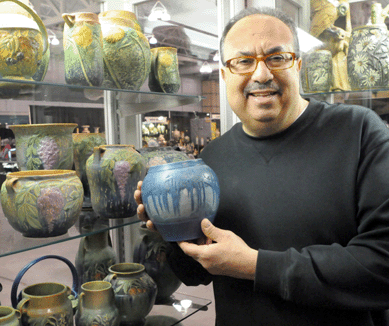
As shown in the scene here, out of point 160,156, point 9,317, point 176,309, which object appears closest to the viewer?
point 9,317

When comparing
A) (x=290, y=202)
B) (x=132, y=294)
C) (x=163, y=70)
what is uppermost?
(x=163, y=70)

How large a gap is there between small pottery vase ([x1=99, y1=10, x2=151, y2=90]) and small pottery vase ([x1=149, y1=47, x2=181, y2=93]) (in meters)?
0.14

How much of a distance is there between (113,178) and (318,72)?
3.57 feet

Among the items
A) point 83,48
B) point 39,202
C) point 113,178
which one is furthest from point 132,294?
point 83,48

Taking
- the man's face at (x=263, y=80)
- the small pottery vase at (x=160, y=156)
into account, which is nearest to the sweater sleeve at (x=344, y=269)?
the man's face at (x=263, y=80)

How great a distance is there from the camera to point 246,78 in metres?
1.10

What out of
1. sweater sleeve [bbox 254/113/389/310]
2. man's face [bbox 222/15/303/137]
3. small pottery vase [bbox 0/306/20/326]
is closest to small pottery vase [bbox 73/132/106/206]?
small pottery vase [bbox 0/306/20/326]

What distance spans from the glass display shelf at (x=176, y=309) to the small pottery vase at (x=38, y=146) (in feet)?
2.33

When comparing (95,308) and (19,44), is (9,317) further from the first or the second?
(19,44)

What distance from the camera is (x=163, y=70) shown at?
5.16 feet

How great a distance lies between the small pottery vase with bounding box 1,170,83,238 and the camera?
3.47ft

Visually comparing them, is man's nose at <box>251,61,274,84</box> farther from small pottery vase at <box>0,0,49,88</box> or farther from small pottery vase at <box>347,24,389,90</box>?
small pottery vase at <box>347,24,389,90</box>

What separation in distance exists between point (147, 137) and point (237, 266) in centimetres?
115

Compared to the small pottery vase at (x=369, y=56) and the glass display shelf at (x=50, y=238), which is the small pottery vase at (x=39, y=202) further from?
the small pottery vase at (x=369, y=56)
